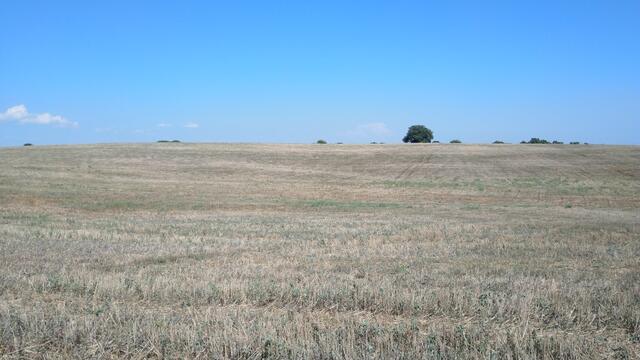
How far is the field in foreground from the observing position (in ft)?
19.4

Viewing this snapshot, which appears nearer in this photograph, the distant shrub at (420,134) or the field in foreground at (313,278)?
the field in foreground at (313,278)

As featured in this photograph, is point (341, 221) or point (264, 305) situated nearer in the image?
point (264, 305)

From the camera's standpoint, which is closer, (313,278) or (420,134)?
(313,278)

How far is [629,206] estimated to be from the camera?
1189 inches

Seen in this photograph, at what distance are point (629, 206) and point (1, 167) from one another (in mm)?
46579

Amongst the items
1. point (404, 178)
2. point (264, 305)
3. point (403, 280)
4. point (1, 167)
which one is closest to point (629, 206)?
point (404, 178)

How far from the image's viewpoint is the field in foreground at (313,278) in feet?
19.4

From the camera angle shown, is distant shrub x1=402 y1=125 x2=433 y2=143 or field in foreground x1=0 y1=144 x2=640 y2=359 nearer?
field in foreground x1=0 y1=144 x2=640 y2=359

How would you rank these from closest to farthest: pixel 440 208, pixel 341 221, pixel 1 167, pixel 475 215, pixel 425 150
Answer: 1. pixel 341 221
2. pixel 475 215
3. pixel 440 208
4. pixel 1 167
5. pixel 425 150

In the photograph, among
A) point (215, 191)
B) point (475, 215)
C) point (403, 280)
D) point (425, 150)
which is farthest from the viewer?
point (425, 150)

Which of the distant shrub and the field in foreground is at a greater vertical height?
the distant shrub

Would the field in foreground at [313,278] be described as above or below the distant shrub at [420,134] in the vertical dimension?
below

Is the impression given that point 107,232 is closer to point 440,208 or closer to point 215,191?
point 440,208

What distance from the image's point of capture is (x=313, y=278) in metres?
9.30
